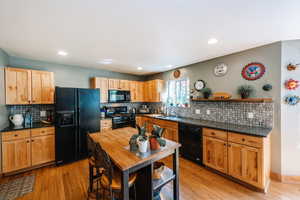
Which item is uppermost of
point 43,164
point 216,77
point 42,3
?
point 42,3

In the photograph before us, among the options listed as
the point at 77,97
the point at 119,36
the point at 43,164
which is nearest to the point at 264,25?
the point at 119,36

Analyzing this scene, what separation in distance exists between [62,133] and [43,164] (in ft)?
2.48

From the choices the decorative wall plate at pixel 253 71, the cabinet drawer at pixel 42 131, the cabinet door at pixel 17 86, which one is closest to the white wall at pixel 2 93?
the cabinet door at pixel 17 86

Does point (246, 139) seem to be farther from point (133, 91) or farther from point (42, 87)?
point (42, 87)

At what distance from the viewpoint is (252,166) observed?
201 cm

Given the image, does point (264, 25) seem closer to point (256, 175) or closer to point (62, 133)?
point (256, 175)

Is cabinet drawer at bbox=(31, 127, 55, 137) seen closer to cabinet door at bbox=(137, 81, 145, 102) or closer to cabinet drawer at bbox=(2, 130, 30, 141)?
cabinet drawer at bbox=(2, 130, 30, 141)

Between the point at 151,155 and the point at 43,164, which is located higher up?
the point at 151,155

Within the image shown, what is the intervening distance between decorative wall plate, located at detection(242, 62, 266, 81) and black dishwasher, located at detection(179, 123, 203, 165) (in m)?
1.44

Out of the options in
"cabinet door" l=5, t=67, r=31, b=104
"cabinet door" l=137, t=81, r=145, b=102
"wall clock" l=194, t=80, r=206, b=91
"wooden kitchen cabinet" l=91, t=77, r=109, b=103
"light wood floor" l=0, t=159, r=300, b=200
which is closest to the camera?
"light wood floor" l=0, t=159, r=300, b=200

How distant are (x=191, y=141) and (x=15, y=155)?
3635mm

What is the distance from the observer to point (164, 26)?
1731 millimetres

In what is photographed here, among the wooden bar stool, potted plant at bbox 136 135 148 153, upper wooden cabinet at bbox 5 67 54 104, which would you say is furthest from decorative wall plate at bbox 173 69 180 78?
upper wooden cabinet at bbox 5 67 54 104

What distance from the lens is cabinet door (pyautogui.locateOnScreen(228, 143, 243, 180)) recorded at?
2135mm
